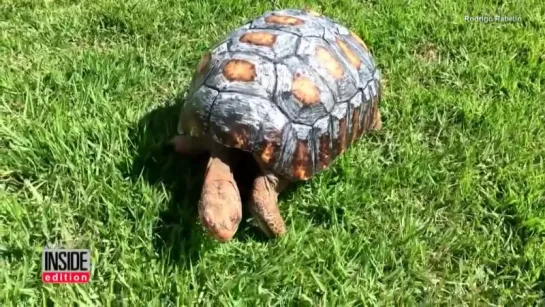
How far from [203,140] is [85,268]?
0.79 metres

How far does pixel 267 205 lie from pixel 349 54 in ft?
3.00

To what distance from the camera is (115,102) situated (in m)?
3.36

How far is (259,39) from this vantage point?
2869 millimetres

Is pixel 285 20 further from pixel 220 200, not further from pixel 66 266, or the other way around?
pixel 66 266

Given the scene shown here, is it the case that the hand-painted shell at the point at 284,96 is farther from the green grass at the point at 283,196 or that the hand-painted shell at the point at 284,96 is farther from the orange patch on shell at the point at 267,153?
the green grass at the point at 283,196

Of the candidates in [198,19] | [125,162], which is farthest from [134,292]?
[198,19]

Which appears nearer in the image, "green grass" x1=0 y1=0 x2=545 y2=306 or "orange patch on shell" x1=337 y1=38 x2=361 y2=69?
"green grass" x1=0 y1=0 x2=545 y2=306

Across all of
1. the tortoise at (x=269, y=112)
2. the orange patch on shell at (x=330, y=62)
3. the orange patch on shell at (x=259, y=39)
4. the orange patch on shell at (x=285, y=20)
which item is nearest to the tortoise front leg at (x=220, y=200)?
the tortoise at (x=269, y=112)

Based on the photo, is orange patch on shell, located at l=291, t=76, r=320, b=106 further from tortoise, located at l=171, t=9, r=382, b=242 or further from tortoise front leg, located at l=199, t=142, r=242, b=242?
tortoise front leg, located at l=199, t=142, r=242, b=242

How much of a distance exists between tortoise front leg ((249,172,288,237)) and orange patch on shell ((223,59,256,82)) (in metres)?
0.43

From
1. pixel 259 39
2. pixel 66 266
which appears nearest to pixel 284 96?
pixel 259 39

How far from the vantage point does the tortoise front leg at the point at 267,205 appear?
8.71 ft

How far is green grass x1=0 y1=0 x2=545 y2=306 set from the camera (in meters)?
2.55

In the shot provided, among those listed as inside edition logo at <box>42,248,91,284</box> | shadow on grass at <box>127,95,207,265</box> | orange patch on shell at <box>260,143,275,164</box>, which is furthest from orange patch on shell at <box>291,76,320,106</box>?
inside edition logo at <box>42,248,91,284</box>
